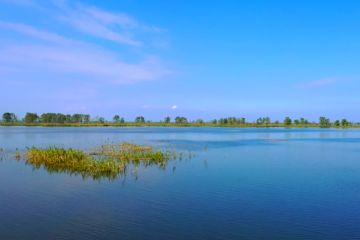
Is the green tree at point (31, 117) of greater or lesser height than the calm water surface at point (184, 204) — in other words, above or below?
above

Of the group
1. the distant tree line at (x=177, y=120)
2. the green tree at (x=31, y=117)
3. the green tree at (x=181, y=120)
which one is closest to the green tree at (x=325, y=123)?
the distant tree line at (x=177, y=120)

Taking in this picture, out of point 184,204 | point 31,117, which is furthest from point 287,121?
point 184,204

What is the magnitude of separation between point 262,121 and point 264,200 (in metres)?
119

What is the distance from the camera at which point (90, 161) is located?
20.0 meters

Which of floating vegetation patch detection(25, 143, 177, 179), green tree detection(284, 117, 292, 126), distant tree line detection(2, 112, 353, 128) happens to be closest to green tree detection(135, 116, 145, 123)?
distant tree line detection(2, 112, 353, 128)

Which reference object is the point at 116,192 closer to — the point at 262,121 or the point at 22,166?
the point at 22,166

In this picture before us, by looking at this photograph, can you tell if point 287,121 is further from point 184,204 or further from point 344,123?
point 184,204

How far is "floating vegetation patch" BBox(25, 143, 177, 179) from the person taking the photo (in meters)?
18.6

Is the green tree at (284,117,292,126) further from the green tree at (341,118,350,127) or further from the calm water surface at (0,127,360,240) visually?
the calm water surface at (0,127,360,240)

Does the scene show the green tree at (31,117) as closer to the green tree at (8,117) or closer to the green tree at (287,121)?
the green tree at (8,117)

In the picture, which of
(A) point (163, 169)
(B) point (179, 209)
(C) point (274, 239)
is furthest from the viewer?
(A) point (163, 169)

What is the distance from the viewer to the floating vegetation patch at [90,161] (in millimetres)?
18633

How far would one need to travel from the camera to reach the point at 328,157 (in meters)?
27.0

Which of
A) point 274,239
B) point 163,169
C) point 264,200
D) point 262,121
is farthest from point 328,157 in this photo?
point 262,121
